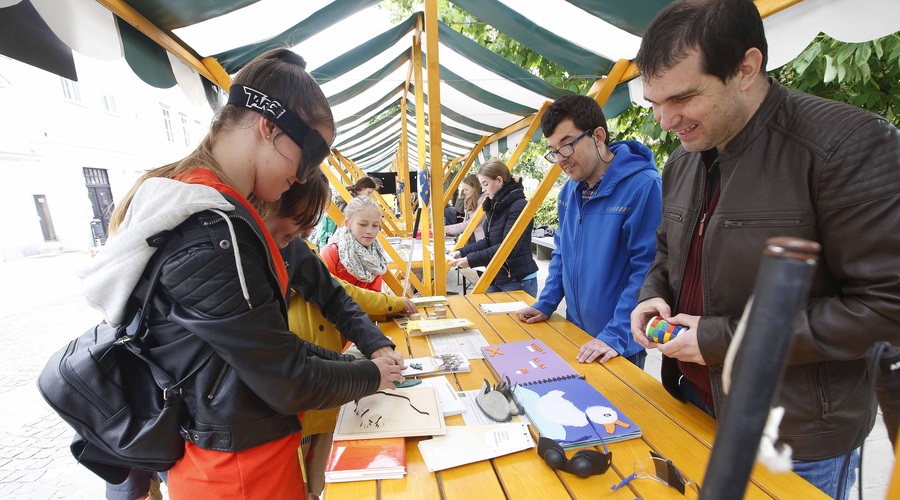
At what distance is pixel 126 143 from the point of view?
1850cm

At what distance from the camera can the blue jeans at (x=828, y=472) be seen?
43.0 inches

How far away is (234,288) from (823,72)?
406 cm

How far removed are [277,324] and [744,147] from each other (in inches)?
54.1

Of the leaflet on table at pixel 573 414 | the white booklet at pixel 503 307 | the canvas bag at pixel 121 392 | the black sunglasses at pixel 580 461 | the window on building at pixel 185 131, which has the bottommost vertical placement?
the white booklet at pixel 503 307

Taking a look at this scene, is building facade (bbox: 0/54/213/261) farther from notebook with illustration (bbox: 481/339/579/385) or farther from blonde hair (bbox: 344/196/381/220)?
notebook with illustration (bbox: 481/339/579/385)

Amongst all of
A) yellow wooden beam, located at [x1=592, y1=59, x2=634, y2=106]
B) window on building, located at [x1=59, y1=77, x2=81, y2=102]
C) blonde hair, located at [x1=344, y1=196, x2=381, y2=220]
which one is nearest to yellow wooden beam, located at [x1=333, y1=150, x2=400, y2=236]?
blonde hair, located at [x1=344, y1=196, x2=381, y2=220]

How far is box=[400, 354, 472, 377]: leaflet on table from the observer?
5.61 ft

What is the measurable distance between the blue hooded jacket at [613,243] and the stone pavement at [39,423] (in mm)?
968

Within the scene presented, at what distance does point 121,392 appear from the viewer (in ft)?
3.34

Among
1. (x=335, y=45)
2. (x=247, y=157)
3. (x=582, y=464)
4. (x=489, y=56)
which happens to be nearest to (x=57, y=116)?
(x=335, y=45)

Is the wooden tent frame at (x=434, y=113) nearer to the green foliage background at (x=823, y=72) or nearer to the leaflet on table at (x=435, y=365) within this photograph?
the green foliage background at (x=823, y=72)

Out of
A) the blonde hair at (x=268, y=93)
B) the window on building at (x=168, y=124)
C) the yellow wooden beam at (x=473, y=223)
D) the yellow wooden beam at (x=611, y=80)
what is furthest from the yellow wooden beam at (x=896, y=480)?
the window on building at (x=168, y=124)

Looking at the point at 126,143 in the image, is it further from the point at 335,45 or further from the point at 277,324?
Result: the point at 277,324

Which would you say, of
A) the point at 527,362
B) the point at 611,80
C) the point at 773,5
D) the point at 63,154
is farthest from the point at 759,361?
the point at 63,154
